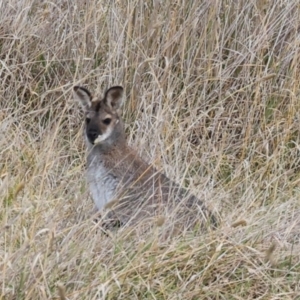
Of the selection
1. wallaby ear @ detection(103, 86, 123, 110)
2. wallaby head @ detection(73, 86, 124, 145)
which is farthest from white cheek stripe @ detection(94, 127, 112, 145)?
wallaby ear @ detection(103, 86, 123, 110)

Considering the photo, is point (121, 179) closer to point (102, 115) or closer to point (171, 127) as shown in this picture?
point (102, 115)

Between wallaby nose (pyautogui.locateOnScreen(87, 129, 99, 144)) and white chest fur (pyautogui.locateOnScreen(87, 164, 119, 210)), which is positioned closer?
white chest fur (pyautogui.locateOnScreen(87, 164, 119, 210))

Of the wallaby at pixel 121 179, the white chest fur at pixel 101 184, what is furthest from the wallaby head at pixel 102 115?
the white chest fur at pixel 101 184

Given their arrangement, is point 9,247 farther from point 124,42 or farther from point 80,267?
point 124,42

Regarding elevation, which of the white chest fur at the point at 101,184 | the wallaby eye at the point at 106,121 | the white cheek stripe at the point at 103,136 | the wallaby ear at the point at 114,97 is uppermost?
the wallaby ear at the point at 114,97

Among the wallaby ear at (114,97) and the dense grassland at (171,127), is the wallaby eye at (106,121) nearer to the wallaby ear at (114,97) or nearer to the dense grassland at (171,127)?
the wallaby ear at (114,97)

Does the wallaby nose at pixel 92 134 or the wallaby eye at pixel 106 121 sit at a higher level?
the wallaby eye at pixel 106 121

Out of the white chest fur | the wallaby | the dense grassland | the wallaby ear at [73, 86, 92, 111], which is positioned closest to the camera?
the dense grassland

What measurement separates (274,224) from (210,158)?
118cm

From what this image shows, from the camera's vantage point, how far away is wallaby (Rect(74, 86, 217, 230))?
4.52 meters

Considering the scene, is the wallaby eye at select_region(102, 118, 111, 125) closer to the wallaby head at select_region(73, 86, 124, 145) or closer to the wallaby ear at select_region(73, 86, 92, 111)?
the wallaby head at select_region(73, 86, 124, 145)

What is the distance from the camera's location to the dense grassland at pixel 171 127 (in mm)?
4004

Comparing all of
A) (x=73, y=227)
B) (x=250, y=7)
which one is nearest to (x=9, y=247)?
(x=73, y=227)

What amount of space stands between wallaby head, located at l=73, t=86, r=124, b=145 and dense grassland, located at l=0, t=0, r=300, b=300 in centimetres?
18
